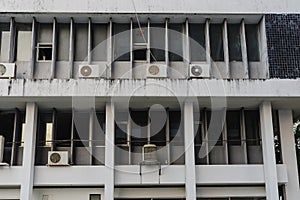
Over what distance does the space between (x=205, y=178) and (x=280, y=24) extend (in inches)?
156

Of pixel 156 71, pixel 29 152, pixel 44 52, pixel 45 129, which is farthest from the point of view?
pixel 44 52

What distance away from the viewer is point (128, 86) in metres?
8.49

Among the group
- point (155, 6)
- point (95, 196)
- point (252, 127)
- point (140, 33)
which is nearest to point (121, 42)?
point (140, 33)

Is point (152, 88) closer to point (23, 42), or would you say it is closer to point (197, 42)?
point (197, 42)

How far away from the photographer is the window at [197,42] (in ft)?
30.5

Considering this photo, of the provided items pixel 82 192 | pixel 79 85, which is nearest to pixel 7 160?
pixel 82 192

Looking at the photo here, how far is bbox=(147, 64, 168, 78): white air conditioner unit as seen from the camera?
878 centimetres

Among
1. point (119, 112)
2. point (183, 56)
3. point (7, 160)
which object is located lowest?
point (7, 160)

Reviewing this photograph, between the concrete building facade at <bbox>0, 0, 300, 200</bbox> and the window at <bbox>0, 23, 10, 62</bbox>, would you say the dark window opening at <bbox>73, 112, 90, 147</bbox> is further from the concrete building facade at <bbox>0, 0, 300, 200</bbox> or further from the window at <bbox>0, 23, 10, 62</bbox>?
the window at <bbox>0, 23, 10, 62</bbox>

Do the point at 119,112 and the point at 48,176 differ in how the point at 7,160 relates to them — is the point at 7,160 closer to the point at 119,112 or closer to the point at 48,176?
the point at 48,176

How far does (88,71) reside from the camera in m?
8.77

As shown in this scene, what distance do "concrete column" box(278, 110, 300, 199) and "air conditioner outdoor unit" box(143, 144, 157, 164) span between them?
299cm

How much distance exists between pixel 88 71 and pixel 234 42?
3.59 meters

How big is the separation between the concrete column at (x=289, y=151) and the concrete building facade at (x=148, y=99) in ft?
0.08
